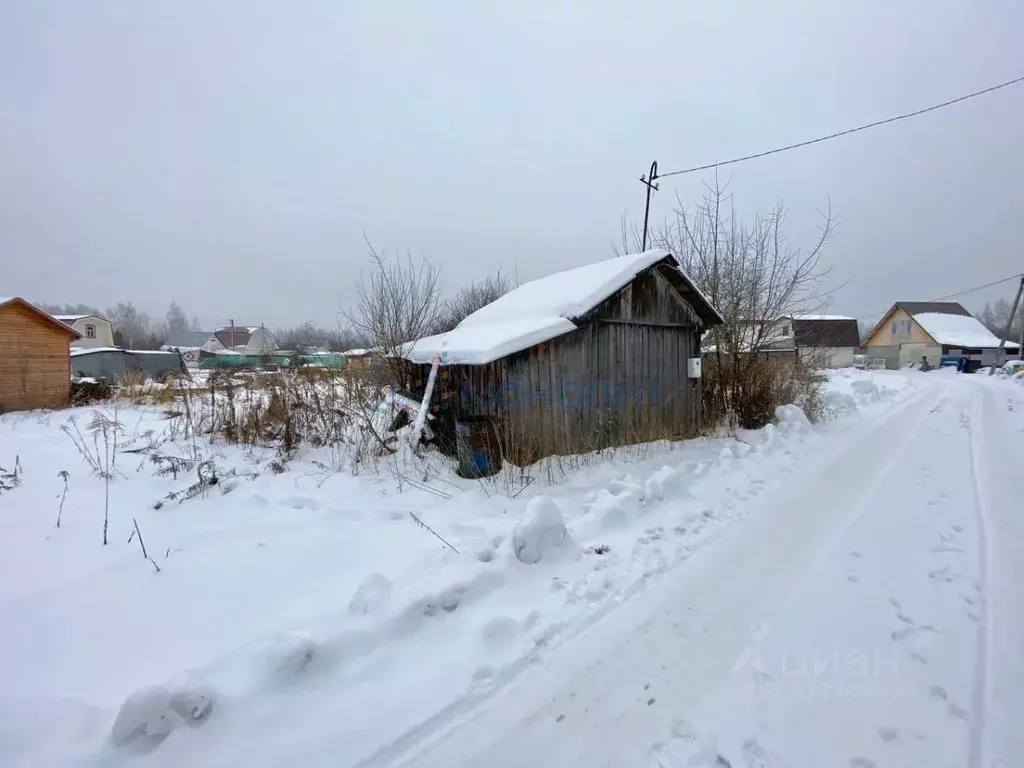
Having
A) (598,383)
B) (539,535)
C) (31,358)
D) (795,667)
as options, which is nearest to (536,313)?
(598,383)

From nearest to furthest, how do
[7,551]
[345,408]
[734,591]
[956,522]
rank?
[734,591] → [7,551] → [956,522] → [345,408]

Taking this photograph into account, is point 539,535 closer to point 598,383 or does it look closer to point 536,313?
point 598,383

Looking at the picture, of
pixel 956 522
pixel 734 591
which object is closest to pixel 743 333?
pixel 956 522

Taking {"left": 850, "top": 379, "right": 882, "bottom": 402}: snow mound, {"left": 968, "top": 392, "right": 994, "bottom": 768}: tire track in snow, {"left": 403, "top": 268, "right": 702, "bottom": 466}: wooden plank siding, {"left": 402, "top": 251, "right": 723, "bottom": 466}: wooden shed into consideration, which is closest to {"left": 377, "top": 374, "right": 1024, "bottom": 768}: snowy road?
{"left": 968, "top": 392, "right": 994, "bottom": 768}: tire track in snow

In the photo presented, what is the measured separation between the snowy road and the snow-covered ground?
0.01 meters

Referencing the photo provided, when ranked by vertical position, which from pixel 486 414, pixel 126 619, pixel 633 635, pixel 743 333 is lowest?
pixel 633 635

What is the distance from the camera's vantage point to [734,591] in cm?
329

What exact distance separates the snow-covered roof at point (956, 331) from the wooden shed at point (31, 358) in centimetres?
6003

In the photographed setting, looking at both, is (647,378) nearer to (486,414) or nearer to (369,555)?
(486,414)

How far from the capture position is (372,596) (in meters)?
3.01

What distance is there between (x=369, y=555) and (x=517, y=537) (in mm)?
1301

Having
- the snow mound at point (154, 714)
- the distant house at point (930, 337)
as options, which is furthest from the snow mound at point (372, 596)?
the distant house at point (930, 337)

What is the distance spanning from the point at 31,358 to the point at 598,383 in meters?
18.8

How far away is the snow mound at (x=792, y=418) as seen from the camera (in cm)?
870
